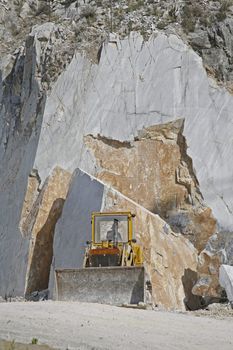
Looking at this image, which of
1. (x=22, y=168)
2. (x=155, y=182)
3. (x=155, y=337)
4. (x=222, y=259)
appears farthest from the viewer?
(x=22, y=168)

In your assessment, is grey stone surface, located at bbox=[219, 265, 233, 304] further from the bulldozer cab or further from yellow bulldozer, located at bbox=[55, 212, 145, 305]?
yellow bulldozer, located at bbox=[55, 212, 145, 305]

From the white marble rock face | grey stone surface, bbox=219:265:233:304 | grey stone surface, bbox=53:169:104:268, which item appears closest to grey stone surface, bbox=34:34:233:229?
the white marble rock face

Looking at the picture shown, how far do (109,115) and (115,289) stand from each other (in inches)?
359

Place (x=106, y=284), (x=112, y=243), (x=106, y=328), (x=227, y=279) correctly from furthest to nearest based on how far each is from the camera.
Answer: (x=227, y=279) → (x=112, y=243) → (x=106, y=284) → (x=106, y=328)

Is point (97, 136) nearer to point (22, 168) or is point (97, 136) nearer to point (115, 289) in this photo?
point (22, 168)

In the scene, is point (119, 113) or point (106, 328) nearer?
point (106, 328)

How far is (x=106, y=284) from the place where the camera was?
1623cm

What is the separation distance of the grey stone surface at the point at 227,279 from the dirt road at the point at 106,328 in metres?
4.15

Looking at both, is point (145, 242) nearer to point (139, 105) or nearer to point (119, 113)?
point (119, 113)

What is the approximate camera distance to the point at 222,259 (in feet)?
66.8

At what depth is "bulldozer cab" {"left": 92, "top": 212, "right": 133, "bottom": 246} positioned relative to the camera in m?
18.4

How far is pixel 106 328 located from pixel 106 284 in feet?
16.7

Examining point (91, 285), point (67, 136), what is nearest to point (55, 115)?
point (67, 136)

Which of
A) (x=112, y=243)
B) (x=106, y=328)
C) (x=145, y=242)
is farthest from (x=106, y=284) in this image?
(x=106, y=328)
